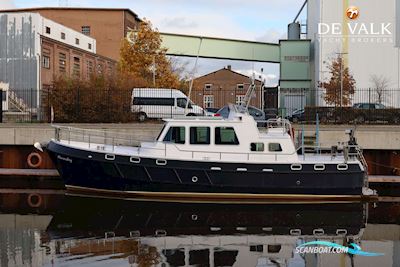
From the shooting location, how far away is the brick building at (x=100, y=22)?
70.8m

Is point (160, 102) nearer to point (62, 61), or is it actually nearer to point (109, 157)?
point (109, 157)

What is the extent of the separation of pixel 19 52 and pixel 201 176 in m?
33.9

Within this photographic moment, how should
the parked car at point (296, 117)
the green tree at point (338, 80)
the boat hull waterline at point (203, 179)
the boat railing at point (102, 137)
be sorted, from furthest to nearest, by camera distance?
the green tree at point (338, 80), the parked car at point (296, 117), the boat railing at point (102, 137), the boat hull waterline at point (203, 179)

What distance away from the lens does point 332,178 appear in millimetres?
17750

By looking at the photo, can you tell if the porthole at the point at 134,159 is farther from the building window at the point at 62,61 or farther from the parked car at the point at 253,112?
the building window at the point at 62,61

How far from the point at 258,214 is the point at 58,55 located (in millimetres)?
40500

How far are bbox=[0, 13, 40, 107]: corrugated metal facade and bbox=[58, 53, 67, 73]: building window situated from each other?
562 centimetres

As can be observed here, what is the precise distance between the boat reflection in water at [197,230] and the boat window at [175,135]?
210cm

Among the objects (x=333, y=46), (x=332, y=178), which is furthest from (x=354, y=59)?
(x=332, y=178)

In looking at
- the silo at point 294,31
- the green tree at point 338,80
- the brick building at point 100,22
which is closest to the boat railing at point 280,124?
the green tree at point 338,80

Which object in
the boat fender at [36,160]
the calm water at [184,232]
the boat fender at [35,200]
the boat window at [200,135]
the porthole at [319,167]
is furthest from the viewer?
the boat fender at [36,160]

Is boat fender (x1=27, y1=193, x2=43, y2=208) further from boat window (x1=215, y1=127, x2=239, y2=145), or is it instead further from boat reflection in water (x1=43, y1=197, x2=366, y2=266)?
boat window (x1=215, y1=127, x2=239, y2=145)

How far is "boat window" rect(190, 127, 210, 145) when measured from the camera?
17672 mm

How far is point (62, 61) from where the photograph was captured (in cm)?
5328
